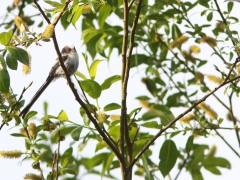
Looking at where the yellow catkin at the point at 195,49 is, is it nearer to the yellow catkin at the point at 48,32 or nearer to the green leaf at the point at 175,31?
the green leaf at the point at 175,31

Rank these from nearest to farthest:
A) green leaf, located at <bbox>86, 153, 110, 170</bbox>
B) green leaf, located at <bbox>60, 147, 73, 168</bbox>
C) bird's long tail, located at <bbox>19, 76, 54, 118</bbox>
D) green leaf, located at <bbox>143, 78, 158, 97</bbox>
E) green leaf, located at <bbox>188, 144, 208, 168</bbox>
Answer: green leaf, located at <bbox>60, 147, 73, 168</bbox> < bird's long tail, located at <bbox>19, 76, 54, 118</bbox> < green leaf, located at <bbox>86, 153, 110, 170</bbox> < green leaf, located at <bbox>188, 144, 208, 168</bbox> < green leaf, located at <bbox>143, 78, 158, 97</bbox>

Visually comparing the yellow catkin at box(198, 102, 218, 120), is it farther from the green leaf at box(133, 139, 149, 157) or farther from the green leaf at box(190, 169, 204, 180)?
the green leaf at box(190, 169, 204, 180)

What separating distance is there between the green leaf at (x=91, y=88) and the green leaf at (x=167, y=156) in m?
0.55

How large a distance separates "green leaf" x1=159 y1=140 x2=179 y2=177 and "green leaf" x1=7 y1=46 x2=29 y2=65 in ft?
3.65

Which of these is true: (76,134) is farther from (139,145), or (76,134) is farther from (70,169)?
(139,145)

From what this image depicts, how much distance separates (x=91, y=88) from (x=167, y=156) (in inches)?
25.5

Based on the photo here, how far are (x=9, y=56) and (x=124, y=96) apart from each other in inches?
26.1

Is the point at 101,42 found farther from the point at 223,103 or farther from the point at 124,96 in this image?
the point at 124,96

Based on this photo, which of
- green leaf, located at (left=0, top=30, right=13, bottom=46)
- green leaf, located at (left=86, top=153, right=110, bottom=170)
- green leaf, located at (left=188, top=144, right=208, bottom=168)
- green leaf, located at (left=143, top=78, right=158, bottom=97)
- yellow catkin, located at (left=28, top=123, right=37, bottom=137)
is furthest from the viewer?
green leaf, located at (left=143, top=78, right=158, bottom=97)

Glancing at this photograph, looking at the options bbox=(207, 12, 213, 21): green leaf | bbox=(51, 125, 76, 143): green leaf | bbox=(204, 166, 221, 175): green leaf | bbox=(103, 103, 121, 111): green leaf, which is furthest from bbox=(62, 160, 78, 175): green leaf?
bbox=(207, 12, 213, 21): green leaf

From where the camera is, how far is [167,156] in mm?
3117

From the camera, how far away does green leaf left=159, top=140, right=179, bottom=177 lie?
10.1 feet

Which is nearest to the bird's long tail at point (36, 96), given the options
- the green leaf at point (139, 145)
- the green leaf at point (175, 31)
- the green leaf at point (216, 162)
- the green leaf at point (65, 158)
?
the green leaf at point (65, 158)

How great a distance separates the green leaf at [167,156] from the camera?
10.1 feet
